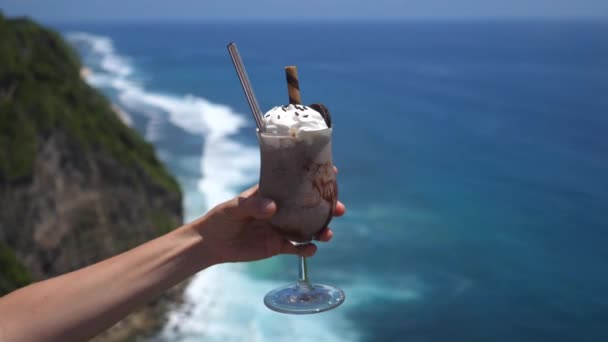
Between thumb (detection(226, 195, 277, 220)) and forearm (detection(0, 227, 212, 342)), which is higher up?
thumb (detection(226, 195, 277, 220))

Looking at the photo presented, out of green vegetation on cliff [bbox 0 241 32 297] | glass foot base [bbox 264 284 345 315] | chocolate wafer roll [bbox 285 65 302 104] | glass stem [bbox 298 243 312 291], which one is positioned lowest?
green vegetation on cliff [bbox 0 241 32 297]

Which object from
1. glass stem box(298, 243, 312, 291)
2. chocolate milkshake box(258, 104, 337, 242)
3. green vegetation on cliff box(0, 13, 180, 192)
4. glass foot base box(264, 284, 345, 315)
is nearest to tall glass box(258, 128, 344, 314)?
chocolate milkshake box(258, 104, 337, 242)

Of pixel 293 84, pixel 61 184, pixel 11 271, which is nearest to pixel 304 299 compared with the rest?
pixel 293 84

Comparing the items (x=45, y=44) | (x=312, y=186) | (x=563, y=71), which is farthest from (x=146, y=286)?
(x=563, y=71)

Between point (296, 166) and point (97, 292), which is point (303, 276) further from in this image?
point (97, 292)

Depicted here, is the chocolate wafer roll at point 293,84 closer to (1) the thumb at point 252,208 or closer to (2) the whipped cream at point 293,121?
(2) the whipped cream at point 293,121

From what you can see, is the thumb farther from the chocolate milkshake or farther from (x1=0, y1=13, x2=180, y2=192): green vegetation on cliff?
(x1=0, y1=13, x2=180, y2=192): green vegetation on cliff

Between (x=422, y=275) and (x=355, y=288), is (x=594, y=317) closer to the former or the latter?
(x=422, y=275)
